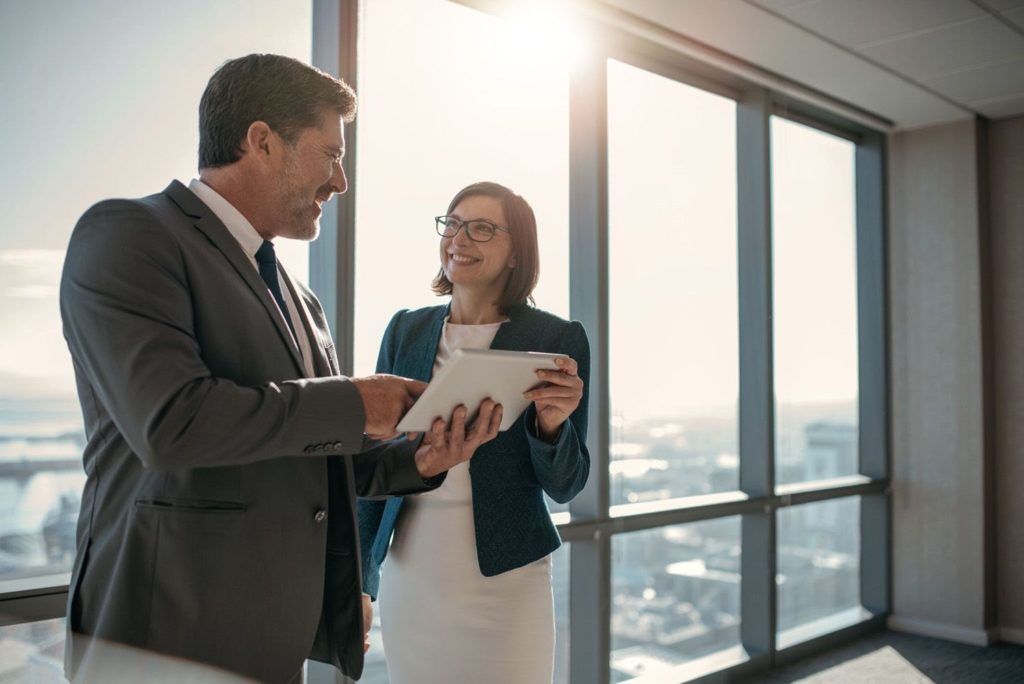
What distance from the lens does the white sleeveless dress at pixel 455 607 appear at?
1918mm

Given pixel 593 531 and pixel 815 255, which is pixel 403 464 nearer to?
pixel 593 531

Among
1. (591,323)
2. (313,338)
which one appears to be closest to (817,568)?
(591,323)

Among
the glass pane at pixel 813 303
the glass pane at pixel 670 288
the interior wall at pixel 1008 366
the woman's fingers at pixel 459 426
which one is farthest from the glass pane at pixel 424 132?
the interior wall at pixel 1008 366

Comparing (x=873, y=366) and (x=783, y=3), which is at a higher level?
(x=783, y=3)

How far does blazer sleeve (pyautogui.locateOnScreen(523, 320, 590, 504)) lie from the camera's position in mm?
1937

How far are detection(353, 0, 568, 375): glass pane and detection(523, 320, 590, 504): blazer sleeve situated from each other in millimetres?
851

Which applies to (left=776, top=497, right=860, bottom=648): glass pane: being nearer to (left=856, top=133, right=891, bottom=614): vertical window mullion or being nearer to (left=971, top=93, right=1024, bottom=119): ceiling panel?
(left=856, top=133, right=891, bottom=614): vertical window mullion

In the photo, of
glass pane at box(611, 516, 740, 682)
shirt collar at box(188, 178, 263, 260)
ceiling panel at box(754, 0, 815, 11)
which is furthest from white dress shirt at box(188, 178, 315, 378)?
ceiling panel at box(754, 0, 815, 11)

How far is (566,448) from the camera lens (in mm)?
1942

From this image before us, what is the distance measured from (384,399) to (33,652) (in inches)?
51.6

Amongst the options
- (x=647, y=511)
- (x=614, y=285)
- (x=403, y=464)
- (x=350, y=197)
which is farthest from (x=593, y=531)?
(x=403, y=464)

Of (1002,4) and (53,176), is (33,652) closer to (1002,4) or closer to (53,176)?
(53,176)

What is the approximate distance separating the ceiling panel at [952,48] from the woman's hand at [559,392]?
2.89 m

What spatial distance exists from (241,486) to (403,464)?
427mm
